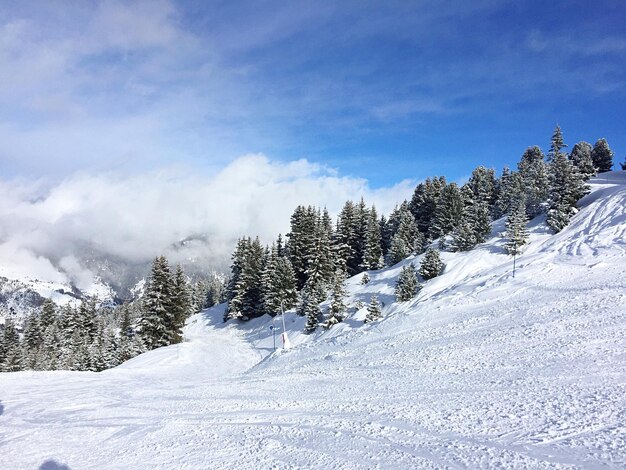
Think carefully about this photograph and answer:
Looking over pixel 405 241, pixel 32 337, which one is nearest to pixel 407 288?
pixel 405 241

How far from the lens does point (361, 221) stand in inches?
2421

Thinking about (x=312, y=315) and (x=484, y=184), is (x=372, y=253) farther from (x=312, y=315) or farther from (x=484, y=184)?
(x=484, y=184)

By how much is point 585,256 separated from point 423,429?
85.6 ft

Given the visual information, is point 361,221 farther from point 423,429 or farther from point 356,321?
point 423,429

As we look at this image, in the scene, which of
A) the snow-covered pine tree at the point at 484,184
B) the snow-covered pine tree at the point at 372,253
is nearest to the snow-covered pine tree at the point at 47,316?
the snow-covered pine tree at the point at 372,253

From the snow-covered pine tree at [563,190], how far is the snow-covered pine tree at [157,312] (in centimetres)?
4215

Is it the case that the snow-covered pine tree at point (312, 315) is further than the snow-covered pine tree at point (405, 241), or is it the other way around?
the snow-covered pine tree at point (405, 241)

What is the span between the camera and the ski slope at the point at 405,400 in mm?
7973

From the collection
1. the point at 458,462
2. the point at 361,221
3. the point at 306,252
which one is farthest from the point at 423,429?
the point at 361,221

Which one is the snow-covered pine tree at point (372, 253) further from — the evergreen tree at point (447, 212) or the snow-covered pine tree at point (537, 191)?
the snow-covered pine tree at point (537, 191)

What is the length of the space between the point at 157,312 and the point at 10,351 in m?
31.1

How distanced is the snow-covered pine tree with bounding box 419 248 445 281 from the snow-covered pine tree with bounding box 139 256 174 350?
88.9ft

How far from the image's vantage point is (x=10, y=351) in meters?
55.8

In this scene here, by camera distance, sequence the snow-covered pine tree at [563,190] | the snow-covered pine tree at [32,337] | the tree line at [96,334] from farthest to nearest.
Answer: the snow-covered pine tree at [32,337], the snow-covered pine tree at [563,190], the tree line at [96,334]
